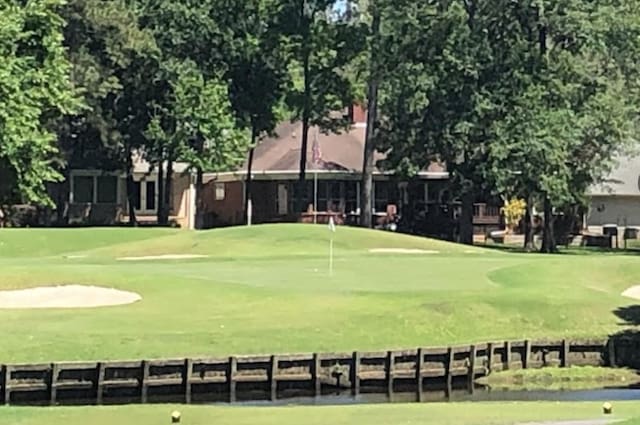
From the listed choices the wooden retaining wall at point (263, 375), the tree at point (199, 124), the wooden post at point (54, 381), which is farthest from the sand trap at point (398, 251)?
the wooden post at point (54, 381)

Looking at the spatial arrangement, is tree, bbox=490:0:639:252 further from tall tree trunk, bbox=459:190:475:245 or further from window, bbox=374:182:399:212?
window, bbox=374:182:399:212

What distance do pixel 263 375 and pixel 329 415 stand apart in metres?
8.51

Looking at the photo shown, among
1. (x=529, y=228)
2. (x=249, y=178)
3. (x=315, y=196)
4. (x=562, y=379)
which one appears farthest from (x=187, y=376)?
(x=315, y=196)

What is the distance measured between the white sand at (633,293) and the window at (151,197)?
49903 mm

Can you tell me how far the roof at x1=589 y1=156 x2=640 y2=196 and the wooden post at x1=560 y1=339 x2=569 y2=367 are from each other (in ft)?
197

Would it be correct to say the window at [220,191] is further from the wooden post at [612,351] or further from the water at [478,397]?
the water at [478,397]

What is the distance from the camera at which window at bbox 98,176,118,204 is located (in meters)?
85.8

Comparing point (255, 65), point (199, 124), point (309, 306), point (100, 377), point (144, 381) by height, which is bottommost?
point (144, 381)

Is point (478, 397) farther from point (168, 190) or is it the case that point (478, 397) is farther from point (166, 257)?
point (168, 190)

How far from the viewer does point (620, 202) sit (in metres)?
95.5

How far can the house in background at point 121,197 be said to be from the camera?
84.6 m

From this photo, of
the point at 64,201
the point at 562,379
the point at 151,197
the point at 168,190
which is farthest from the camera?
the point at 151,197

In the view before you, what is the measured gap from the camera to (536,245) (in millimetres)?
80500

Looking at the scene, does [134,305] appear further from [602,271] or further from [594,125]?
[594,125]
